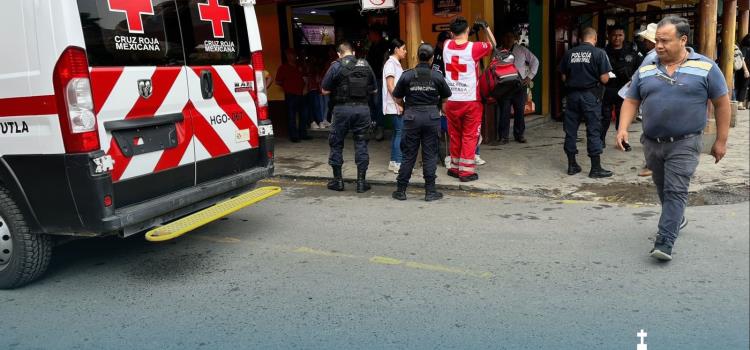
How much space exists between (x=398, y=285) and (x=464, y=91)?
3594 mm

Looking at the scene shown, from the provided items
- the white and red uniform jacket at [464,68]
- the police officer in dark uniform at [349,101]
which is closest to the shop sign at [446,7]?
the white and red uniform jacket at [464,68]

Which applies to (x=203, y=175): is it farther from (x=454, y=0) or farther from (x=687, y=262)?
(x=454, y=0)

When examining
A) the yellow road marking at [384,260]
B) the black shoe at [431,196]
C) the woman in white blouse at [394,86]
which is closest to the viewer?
the yellow road marking at [384,260]

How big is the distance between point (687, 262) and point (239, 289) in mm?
3186

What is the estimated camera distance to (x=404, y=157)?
682cm

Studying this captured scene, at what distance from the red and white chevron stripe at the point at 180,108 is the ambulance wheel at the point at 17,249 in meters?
0.76

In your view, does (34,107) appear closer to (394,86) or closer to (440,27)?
(394,86)

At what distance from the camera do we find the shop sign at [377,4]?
7.48 meters

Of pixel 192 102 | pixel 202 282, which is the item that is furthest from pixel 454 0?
pixel 202 282

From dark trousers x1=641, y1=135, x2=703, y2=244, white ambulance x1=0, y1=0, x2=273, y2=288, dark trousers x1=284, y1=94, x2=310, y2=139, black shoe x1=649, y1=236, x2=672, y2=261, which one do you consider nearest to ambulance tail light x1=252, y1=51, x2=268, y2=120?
white ambulance x1=0, y1=0, x2=273, y2=288

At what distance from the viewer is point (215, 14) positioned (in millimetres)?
5078

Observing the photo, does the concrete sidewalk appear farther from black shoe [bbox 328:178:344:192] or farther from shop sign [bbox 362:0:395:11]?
shop sign [bbox 362:0:395:11]

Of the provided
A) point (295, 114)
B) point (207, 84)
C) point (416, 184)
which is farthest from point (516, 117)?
point (207, 84)

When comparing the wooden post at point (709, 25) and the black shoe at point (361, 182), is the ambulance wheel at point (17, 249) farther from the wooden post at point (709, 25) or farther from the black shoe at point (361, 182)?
the wooden post at point (709, 25)
